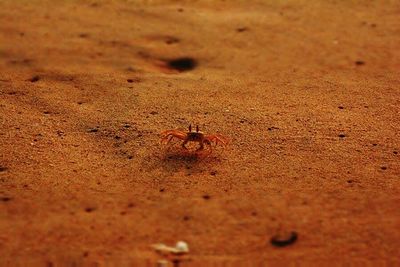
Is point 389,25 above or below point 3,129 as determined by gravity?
above

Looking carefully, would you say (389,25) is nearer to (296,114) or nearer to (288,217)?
(296,114)

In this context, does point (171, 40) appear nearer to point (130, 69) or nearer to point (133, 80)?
point (130, 69)

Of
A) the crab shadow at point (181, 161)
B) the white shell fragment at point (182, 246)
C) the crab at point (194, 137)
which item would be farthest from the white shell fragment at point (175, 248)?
the crab at point (194, 137)

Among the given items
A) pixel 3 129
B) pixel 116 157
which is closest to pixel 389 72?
pixel 116 157

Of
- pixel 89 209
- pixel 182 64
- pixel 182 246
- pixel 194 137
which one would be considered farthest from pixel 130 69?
pixel 182 246

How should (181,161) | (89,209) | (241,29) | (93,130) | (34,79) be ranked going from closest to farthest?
(89,209), (181,161), (93,130), (34,79), (241,29)
